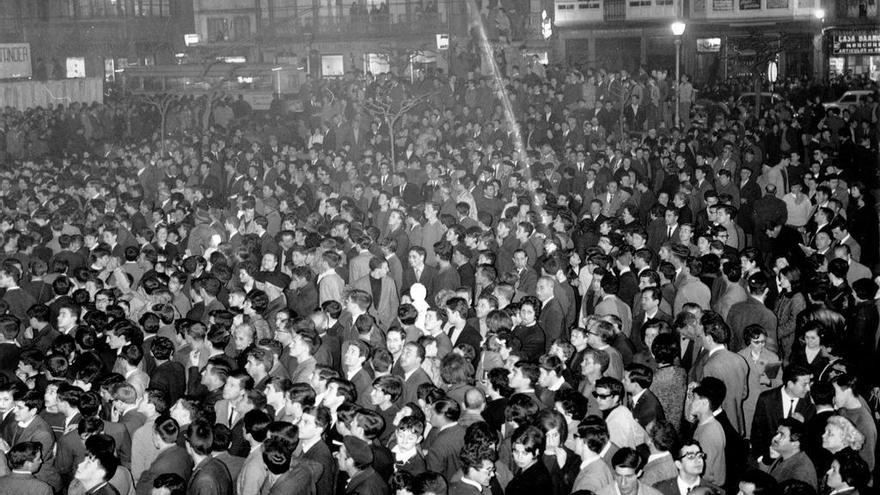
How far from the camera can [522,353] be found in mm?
8617

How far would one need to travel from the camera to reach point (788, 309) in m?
9.65

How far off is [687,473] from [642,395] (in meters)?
1.30

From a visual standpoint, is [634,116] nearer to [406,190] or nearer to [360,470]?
[406,190]

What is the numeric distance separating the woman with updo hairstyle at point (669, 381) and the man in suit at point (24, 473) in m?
4.30

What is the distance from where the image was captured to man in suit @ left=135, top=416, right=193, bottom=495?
6.68 metres

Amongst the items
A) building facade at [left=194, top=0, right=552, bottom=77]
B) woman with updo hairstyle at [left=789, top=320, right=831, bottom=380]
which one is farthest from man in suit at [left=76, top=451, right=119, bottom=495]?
building facade at [left=194, top=0, right=552, bottom=77]

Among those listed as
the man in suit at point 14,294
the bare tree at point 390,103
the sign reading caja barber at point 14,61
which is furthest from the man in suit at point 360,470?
the sign reading caja barber at point 14,61

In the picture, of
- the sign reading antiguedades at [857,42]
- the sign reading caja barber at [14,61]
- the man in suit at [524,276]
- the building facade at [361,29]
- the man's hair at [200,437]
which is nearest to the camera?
the man's hair at [200,437]

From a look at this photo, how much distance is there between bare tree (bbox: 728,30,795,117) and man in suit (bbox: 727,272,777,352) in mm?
24914

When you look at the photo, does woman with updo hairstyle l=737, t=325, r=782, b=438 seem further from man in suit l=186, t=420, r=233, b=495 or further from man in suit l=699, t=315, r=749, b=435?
man in suit l=186, t=420, r=233, b=495

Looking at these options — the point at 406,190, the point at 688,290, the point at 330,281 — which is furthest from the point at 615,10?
the point at 688,290

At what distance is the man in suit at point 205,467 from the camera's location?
253 inches

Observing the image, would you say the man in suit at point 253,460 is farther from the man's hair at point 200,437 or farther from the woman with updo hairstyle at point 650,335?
the woman with updo hairstyle at point 650,335

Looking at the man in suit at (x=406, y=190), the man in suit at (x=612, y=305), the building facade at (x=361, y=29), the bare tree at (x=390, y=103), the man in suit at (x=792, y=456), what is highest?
the building facade at (x=361, y=29)
